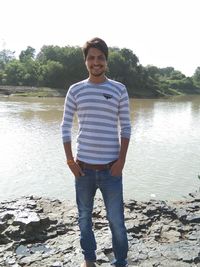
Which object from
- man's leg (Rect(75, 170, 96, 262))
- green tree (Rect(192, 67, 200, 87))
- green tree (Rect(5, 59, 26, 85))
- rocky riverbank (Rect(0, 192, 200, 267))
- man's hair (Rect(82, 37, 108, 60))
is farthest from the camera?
green tree (Rect(192, 67, 200, 87))

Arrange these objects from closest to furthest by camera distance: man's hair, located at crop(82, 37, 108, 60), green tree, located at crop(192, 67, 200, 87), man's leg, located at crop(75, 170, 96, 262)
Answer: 1. man's hair, located at crop(82, 37, 108, 60)
2. man's leg, located at crop(75, 170, 96, 262)
3. green tree, located at crop(192, 67, 200, 87)

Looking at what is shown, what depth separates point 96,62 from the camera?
3670 mm

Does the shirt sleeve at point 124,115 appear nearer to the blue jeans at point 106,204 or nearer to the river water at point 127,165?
the blue jeans at point 106,204

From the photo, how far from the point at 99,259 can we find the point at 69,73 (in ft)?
220

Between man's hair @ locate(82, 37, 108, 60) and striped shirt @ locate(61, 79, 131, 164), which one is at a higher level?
man's hair @ locate(82, 37, 108, 60)

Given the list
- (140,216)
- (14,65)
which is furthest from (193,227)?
(14,65)

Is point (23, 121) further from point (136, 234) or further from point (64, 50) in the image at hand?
point (64, 50)

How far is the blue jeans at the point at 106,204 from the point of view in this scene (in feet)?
12.1

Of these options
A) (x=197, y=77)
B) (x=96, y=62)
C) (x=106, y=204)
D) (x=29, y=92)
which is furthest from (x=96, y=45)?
(x=197, y=77)

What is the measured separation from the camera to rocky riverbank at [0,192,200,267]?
4.64m

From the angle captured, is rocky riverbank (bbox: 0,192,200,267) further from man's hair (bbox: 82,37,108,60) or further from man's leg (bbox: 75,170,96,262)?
man's hair (bbox: 82,37,108,60)

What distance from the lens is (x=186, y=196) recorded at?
9.06 metres

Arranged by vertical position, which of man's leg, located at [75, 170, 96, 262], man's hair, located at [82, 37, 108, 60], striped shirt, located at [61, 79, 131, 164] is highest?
man's hair, located at [82, 37, 108, 60]

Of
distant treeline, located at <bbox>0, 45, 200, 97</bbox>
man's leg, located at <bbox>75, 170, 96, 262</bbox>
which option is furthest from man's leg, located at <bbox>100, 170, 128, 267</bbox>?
distant treeline, located at <bbox>0, 45, 200, 97</bbox>
